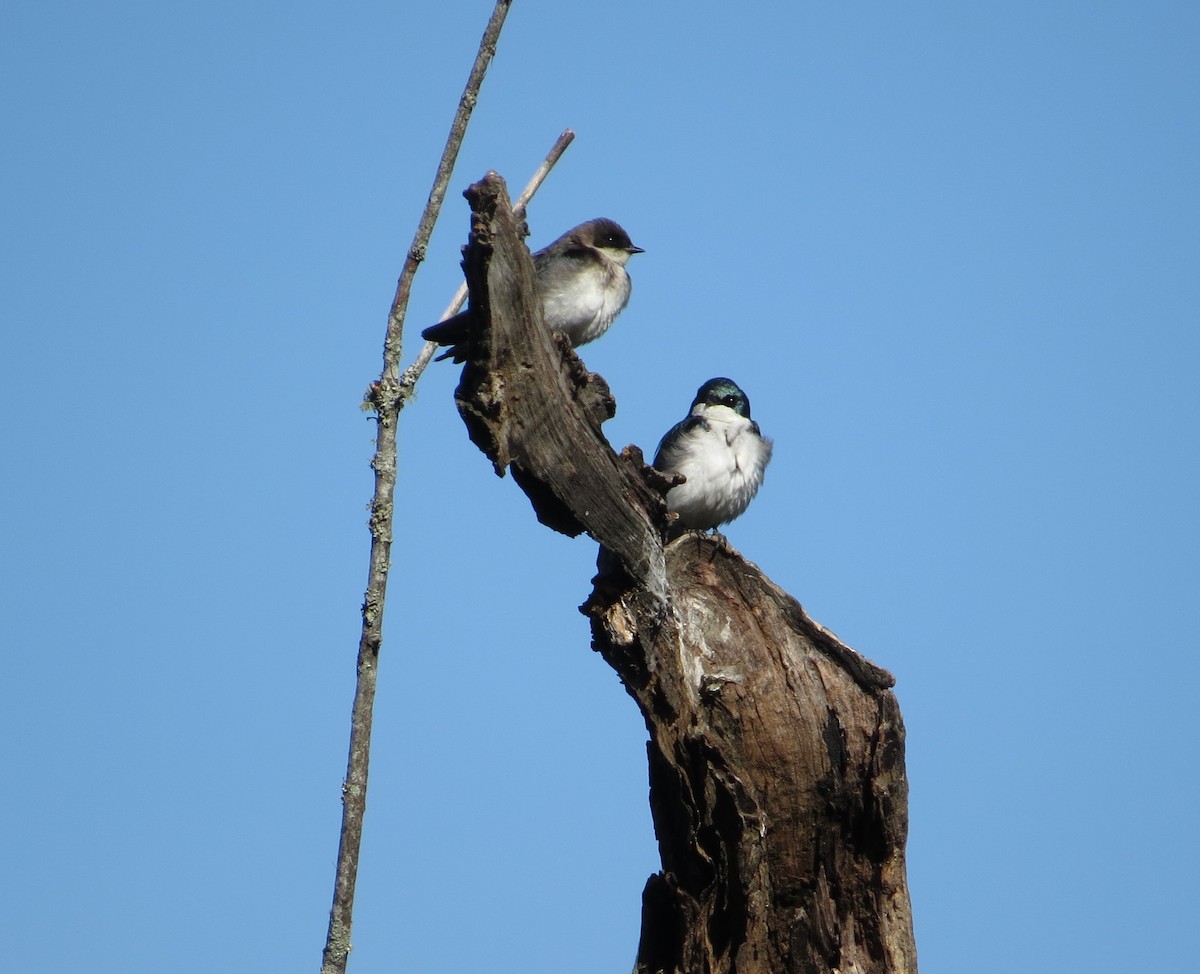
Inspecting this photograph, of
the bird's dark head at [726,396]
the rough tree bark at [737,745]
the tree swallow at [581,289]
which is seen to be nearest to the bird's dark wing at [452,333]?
the tree swallow at [581,289]

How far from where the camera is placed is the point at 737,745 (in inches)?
283

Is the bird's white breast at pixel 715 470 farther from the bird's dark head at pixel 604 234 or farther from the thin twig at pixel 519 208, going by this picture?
the thin twig at pixel 519 208

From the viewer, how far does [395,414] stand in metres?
4.55

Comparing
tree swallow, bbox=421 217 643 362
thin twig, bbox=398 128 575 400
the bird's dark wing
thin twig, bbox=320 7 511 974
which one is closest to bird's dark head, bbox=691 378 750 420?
tree swallow, bbox=421 217 643 362

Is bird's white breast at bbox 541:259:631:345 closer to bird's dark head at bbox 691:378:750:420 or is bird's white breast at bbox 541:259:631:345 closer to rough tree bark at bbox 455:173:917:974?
bird's dark head at bbox 691:378:750:420

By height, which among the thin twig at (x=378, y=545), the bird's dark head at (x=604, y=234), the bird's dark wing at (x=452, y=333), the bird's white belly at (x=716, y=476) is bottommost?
the thin twig at (x=378, y=545)

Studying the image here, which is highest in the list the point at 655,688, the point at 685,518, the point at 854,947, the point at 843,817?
the point at 685,518

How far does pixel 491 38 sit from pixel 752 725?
3626 millimetres

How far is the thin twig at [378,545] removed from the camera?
4.19m

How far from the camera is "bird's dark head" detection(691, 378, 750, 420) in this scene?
11547 mm

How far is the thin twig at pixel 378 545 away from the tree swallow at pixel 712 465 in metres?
5.84

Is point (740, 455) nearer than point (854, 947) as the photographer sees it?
No

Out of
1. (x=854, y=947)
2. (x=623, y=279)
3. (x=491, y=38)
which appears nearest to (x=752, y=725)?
(x=854, y=947)

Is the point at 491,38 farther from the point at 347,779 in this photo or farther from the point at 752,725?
the point at 752,725
